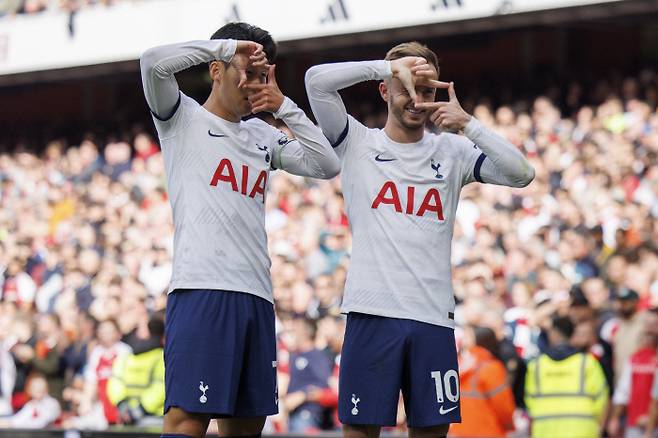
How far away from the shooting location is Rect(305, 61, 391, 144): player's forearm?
223 inches

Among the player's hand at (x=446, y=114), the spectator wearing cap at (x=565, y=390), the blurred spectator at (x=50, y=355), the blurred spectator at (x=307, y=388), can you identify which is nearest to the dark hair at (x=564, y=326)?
the spectator wearing cap at (x=565, y=390)

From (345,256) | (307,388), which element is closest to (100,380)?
(307,388)

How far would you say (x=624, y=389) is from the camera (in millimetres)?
9820

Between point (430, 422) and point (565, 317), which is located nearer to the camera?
point (430, 422)

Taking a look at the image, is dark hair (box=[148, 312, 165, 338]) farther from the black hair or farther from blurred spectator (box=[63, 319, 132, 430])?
the black hair

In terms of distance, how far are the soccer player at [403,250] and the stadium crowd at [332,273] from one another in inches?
139

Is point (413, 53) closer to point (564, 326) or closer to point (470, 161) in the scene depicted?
point (470, 161)

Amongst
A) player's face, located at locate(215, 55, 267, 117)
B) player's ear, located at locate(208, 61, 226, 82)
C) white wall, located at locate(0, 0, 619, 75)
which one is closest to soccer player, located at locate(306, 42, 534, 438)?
player's face, located at locate(215, 55, 267, 117)

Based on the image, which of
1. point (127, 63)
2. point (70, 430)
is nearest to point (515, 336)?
point (70, 430)

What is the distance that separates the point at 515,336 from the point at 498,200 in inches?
111

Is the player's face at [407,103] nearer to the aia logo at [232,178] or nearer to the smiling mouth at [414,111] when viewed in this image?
the smiling mouth at [414,111]

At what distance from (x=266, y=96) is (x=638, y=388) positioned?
205 inches

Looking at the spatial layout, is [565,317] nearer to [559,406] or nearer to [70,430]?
[559,406]

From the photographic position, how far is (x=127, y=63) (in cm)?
2173
